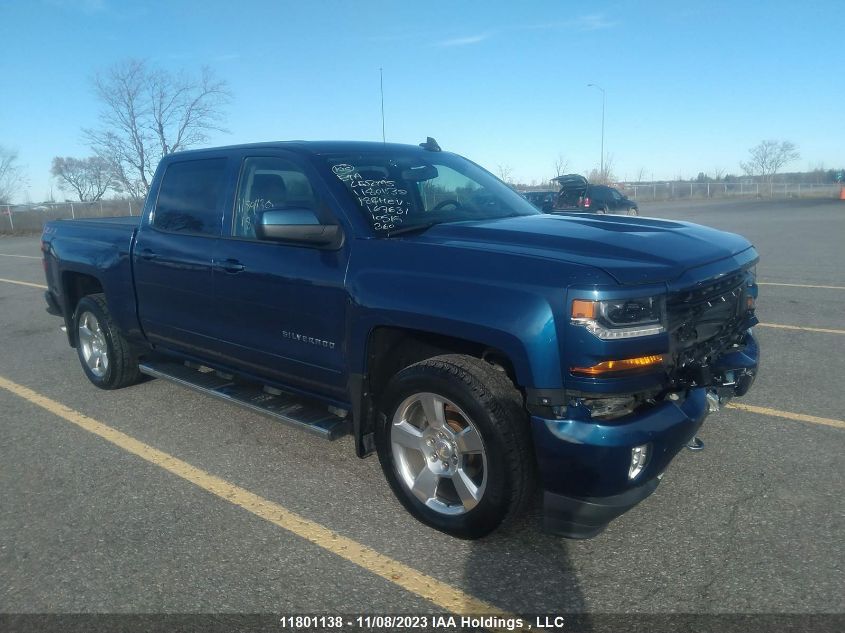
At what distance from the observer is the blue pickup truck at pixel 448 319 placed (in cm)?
271

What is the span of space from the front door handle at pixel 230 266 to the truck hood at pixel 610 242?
4.01 feet

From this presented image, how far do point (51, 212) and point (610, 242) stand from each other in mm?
46325

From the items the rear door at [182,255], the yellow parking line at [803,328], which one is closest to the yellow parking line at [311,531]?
the rear door at [182,255]

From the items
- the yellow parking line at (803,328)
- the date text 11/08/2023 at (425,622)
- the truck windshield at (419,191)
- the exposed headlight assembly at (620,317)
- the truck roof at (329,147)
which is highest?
the truck roof at (329,147)

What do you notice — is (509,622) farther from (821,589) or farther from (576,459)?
(821,589)

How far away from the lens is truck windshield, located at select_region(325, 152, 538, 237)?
3.66 metres

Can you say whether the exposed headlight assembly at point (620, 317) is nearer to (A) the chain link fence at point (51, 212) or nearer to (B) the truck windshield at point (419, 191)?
(B) the truck windshield at point (419, 191)

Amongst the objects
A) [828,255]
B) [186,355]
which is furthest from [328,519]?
[828,255]

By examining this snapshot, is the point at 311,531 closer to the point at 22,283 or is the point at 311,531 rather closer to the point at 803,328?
the point at 803,328

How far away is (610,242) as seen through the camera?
10.00 feet

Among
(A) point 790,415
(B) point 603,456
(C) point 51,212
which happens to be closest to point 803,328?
(A) point 790,415

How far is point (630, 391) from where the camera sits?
271 centimetres

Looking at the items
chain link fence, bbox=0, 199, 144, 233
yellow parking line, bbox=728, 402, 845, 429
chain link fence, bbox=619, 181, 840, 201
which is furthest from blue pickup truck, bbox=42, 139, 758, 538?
chain link fence, bbox=619, 181, 840, 201

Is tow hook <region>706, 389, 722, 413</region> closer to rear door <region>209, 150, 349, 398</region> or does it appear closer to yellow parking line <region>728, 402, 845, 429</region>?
yellow parking line <region>728, 402, 845, 429</region>
